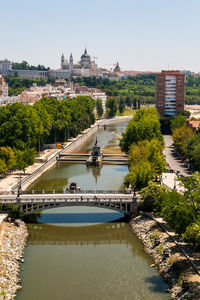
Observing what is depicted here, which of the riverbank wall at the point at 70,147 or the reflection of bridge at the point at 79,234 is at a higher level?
the riverbank wall at the point at 70,147

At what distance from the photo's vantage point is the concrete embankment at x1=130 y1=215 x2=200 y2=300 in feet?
110

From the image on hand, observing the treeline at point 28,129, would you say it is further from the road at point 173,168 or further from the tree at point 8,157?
the road at point 173,168

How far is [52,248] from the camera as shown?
43500 mm

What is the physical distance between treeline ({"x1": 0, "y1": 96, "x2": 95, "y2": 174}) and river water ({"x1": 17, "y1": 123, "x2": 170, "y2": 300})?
17.4 metres

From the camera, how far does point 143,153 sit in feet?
209

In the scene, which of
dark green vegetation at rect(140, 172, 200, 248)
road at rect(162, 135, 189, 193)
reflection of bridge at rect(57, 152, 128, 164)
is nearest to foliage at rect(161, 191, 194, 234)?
dark green vegetation at rect(140, 172, 200, 248)

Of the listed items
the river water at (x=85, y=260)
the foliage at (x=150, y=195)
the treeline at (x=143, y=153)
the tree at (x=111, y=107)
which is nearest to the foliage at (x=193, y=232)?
the river water at (x=85, y=260)

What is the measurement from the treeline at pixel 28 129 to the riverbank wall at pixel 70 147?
1.94 meters

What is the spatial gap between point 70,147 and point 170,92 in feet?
139

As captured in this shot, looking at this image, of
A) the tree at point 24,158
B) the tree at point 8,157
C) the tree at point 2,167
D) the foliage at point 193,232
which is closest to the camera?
the foliage at point 193,232

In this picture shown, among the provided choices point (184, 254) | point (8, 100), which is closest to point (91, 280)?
point (184, 254)

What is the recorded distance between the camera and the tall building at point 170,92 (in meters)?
127

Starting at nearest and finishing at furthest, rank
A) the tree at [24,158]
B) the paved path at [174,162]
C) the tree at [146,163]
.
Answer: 1. the tree at [146,163]
2. the tree at [24,158]
3. the paved path at [174,162]

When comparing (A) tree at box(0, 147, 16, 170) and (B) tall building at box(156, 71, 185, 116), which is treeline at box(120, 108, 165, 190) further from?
(B) tall building at box(156, 71, 185, 116)
